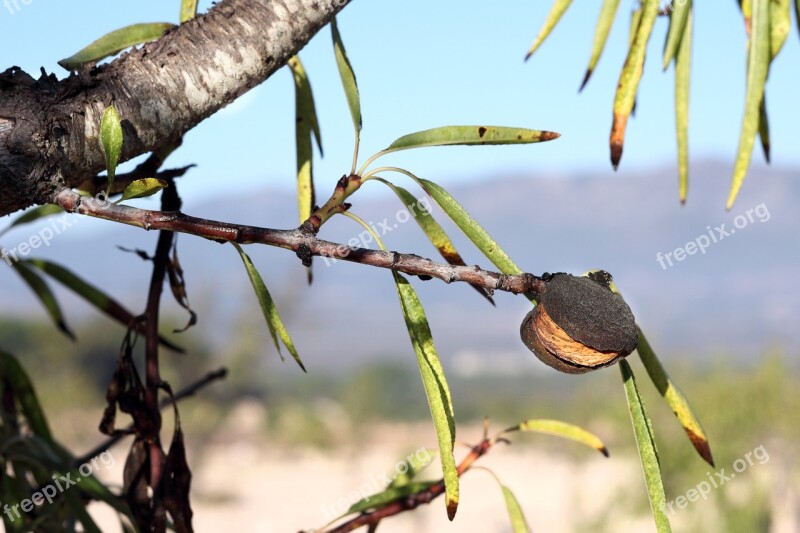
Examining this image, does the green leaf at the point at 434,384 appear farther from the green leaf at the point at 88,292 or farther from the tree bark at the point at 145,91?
the green leaf at the point at 88,292

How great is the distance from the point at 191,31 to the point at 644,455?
38 cm

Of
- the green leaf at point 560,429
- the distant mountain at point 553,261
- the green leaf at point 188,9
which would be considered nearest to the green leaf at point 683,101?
the green leaf at point 560,429

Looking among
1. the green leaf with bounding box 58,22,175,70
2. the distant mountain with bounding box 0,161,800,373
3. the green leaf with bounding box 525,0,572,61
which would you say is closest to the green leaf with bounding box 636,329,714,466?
the green leaf with bounding box 525,0,572,61

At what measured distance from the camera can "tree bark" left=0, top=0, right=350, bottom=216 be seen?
1.59 ft

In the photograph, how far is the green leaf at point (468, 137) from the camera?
1.75ft

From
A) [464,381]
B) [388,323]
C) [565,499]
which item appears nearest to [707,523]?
[565,499]

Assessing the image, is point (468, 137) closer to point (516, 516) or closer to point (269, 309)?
point (269, 309)

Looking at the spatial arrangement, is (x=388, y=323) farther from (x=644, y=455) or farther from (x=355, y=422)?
(x=644, y=455)

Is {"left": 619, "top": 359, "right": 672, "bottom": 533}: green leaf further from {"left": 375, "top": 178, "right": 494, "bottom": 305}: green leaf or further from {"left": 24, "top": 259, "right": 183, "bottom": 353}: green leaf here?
{"left": 24, "top": 259, "right": 183, "bottom": 353}: green leaf

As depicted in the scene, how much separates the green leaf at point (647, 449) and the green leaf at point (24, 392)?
592 mm

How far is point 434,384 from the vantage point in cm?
49

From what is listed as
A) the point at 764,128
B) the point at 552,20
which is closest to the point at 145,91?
the point at 552,20

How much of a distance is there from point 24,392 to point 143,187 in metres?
0.49

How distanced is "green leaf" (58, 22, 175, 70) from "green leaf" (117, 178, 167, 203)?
0.24 metres
